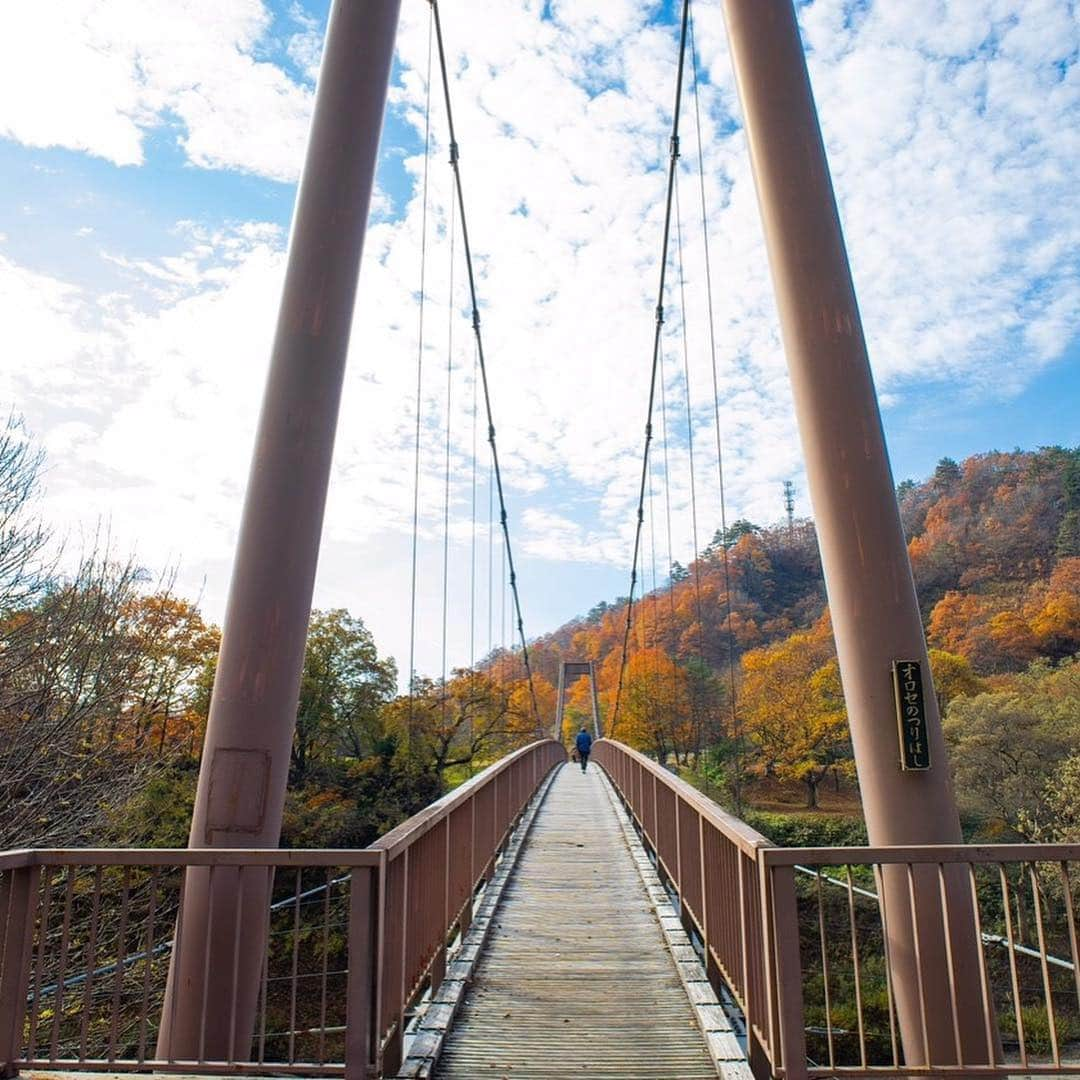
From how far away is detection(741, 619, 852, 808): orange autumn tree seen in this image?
33.0 metres

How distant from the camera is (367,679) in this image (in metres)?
30.0

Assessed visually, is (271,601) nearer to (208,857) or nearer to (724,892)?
(208,857)

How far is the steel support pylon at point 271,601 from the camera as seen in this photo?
3379 millimetres

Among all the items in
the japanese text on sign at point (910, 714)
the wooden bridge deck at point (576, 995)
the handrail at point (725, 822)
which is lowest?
the wooden bridge deck at point (576, 995)

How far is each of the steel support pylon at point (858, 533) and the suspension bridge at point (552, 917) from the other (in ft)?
0.04

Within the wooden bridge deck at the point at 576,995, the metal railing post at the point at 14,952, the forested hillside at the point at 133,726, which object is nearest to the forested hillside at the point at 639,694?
the forested hillside at the point at 133,726

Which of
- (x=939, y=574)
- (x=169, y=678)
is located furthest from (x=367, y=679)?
(x=939, y=574)

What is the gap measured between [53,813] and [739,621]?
35.4m

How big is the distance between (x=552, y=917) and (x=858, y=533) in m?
3.38

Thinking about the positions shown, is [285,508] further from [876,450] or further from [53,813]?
[53,813]

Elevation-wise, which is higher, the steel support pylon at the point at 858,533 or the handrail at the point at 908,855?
the steel support pylon at the point at 858,533

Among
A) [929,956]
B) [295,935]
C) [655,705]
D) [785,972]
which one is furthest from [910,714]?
[655,705]

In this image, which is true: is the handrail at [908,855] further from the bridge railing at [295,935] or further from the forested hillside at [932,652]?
the forested hillside at [932,652]

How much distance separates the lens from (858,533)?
389 centimetres
